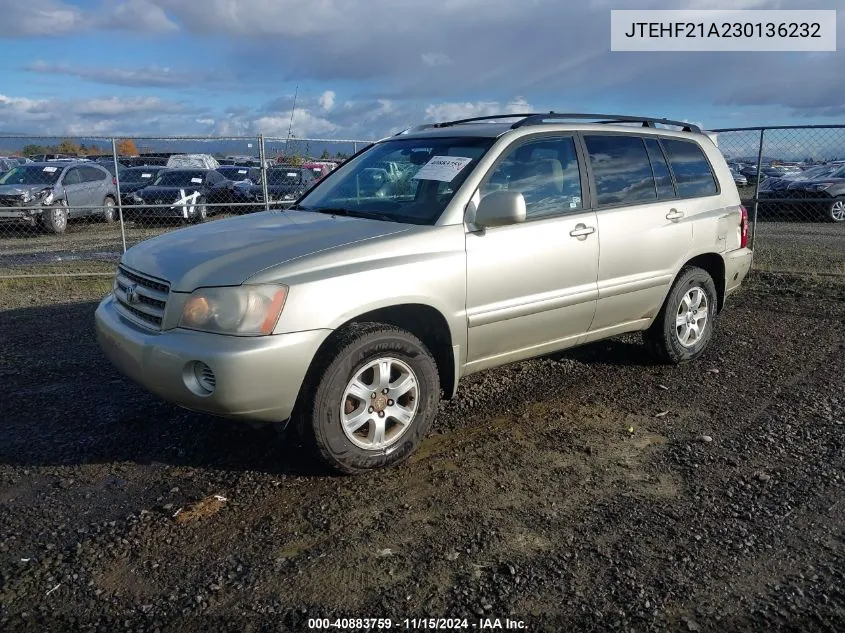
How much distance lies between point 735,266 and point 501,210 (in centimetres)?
288

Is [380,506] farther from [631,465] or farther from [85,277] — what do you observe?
[85,277]

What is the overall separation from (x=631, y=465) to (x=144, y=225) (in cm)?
1612

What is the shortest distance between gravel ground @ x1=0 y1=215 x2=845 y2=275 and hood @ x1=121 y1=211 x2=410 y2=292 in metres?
7.26

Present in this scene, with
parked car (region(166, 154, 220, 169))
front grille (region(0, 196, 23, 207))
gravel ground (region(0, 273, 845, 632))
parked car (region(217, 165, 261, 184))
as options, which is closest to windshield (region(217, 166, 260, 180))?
parked car (region(217, 165, 261, 184))

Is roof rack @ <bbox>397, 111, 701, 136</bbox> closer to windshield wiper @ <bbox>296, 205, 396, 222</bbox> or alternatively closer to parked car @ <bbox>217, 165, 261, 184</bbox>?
windshield wiper @ <bbox>296, 205, 396, 222</bbox>

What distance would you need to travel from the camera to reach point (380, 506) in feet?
11.8

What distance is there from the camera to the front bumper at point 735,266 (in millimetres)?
6016

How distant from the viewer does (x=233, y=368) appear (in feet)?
11.3

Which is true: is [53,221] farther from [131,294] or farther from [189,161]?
[131,294]

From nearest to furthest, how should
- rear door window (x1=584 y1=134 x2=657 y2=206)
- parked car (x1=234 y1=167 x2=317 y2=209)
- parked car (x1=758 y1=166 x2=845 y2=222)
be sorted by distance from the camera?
1. rear door window (x1=584 y1=134 x2=657 y2=206)
2. parked car (x1=234 y1=167 x2=317 y2=209)
3. parked car (x1=758 y1=166 x2=845 y2=222)

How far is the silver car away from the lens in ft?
11.7

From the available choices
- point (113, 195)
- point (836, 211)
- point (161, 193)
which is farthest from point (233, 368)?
point (113, 195)

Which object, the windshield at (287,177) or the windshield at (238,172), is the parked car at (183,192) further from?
the windshield at (238,172)

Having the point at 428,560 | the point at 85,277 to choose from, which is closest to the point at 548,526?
the point at 428,560
